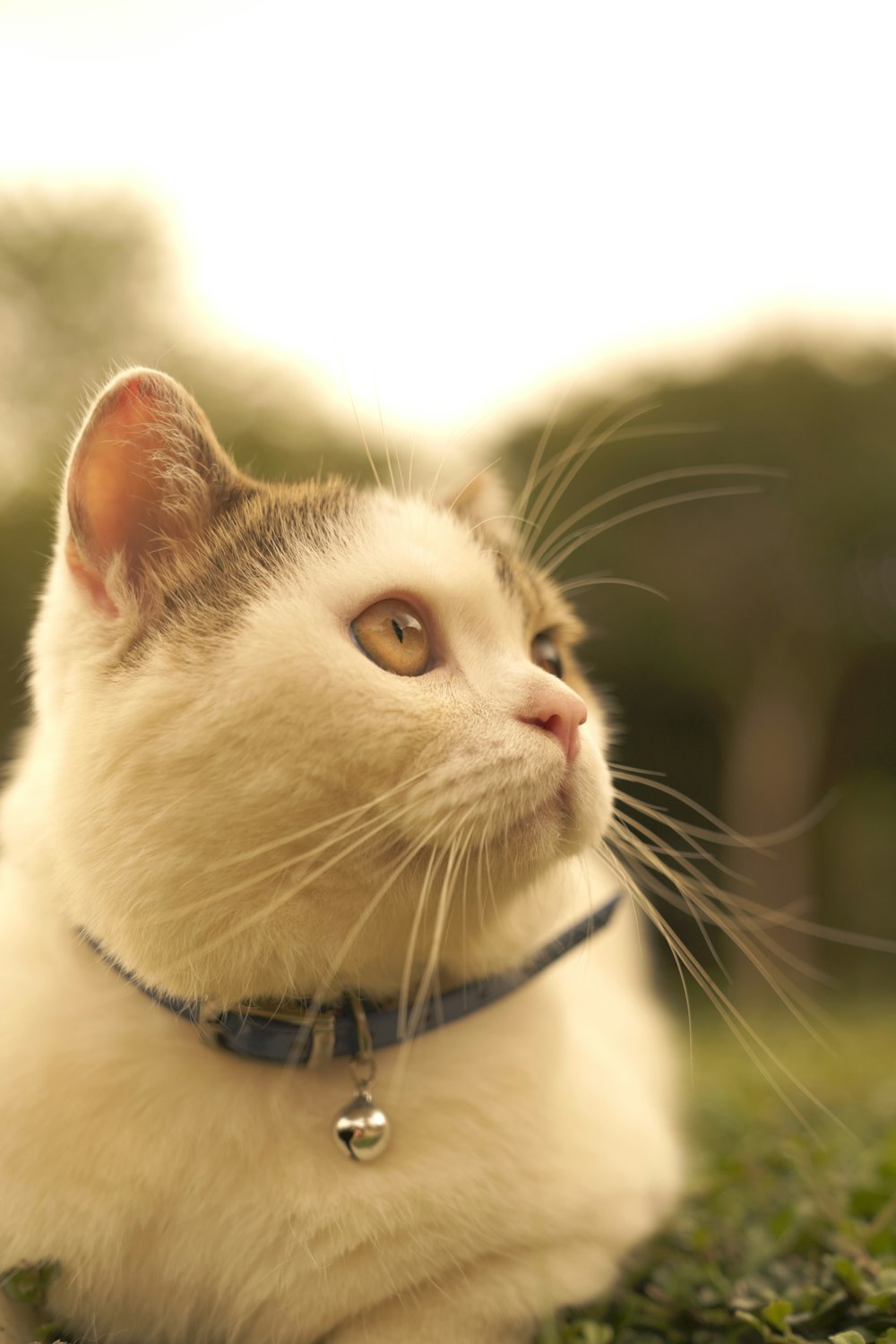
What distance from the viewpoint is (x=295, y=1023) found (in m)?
1.25

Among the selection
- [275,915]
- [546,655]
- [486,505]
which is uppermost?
[486,505]

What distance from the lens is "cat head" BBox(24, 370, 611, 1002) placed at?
3.70 ft

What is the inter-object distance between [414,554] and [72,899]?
0.64m

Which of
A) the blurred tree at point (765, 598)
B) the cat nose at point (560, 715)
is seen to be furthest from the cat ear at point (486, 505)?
the blurred tree at point (765, 598)

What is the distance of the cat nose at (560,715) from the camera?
1187 millimetres

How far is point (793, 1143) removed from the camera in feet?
6.74

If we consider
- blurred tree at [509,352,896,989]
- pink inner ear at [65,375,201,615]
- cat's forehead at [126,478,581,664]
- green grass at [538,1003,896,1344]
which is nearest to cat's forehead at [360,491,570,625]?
cat's forehead at [126,478,581,664]

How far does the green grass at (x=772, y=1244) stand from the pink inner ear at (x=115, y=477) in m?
1.11

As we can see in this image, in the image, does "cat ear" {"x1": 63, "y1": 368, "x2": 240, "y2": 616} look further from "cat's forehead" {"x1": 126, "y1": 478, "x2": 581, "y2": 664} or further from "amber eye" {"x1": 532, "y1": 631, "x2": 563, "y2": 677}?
"amber eye" {"x1": 532, "y1": 631, "x2": 563, "y2": 677}

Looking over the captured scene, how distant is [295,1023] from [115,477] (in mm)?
766

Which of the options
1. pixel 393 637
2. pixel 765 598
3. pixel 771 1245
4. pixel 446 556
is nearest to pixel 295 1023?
pixel 393 637

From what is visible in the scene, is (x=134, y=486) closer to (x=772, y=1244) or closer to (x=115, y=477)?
(x=115, y=477)

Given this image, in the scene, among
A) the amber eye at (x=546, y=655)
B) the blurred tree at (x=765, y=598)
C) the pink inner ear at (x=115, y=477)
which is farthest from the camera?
the blurred tree at (x=765, y=598)

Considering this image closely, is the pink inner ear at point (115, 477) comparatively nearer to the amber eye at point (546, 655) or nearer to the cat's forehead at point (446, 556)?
the cat's forehead at point (446, 556)
